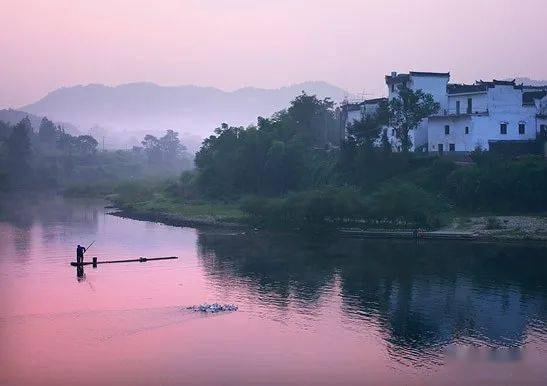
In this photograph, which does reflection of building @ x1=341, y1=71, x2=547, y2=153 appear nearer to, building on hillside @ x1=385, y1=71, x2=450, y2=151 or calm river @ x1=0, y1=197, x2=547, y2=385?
building on hillside @ x1=385, y1=71, x2=450, y2=151

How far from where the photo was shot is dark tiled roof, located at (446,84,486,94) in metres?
56.5

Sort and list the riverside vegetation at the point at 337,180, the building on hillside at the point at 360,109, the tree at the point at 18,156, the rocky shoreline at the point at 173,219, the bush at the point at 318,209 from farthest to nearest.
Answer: the tree at the point at 18,156
the building on hillside at the point at 360,109
the rocky shoreline at the point at 173,219
the bush at the point at 318,209
the riverside vegetation at the point at 337,180

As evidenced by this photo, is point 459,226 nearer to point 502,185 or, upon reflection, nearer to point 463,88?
point 502,185

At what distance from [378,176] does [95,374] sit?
39028 millimetres

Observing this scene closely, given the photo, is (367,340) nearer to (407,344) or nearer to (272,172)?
(407,344)

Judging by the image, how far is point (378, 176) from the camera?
5862 cm

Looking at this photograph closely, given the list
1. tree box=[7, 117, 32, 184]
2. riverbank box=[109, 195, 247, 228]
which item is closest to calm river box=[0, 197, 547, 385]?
riverbank box=[109, 195, 247, 228]

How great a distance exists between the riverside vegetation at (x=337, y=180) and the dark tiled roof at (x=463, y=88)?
2.37 meters

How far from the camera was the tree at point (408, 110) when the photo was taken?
57.8 m

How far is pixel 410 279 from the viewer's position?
119ft

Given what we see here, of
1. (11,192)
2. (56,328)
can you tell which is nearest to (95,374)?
(56,328)

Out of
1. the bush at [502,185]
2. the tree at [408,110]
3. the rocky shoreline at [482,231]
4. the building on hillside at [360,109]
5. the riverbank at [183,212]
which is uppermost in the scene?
the building on hillside at [360,109]

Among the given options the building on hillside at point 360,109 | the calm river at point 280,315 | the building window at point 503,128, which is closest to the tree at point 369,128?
the building on hillside at point 360,109

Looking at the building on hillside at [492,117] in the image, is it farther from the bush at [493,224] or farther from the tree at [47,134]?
the tree at [47,134]
